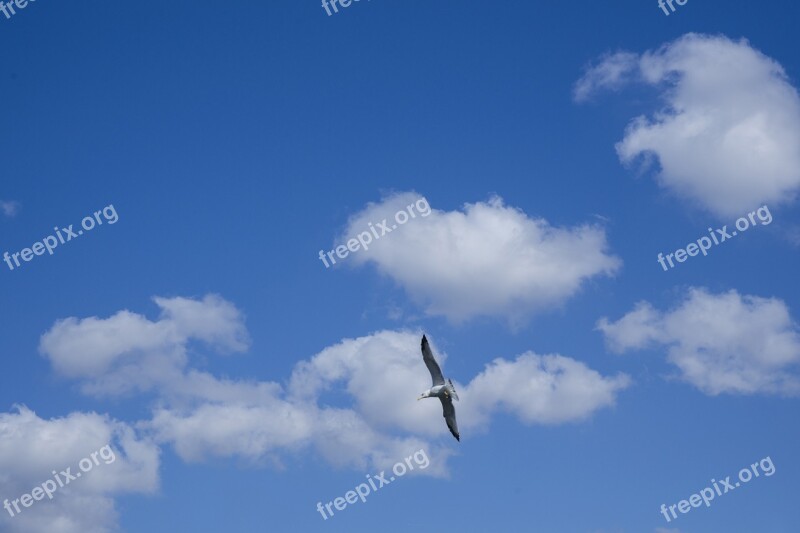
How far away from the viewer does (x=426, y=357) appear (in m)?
94.6

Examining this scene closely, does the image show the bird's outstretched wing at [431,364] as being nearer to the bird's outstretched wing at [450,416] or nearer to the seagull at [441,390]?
the seagull at [441,390]

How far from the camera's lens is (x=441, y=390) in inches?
3824

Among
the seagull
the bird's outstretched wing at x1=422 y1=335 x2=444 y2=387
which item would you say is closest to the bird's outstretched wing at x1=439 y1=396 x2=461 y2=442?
the seagull

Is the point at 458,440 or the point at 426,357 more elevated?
the point at 426,357

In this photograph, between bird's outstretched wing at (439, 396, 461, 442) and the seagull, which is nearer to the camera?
the seagull

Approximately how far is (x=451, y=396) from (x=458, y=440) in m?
5.10

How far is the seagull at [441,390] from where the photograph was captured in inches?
3715

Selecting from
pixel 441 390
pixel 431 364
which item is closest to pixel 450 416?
pixel 441 390

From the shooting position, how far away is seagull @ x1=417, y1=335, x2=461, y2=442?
94.4 metres

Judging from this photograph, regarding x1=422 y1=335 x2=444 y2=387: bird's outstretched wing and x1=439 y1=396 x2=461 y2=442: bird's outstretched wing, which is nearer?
x1=422 y1=335 x2=444 y2=387: bird's outstretched wing

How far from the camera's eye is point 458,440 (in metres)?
98.1

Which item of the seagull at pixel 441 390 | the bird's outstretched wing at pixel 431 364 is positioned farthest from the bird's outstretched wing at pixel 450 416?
the bird's outstretched wing at pixel 431 364

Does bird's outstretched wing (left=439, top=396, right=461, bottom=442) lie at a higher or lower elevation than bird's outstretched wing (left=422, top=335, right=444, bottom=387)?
lower

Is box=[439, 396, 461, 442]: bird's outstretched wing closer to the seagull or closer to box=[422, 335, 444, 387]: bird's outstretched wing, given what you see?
the seagull
